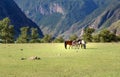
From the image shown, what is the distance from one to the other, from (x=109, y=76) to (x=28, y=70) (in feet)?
21.3

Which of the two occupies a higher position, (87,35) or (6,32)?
(6,32)

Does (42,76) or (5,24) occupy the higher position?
(5,24)

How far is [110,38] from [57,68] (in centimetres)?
15654

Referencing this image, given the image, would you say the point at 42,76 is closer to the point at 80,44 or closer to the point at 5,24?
the point at 80,44

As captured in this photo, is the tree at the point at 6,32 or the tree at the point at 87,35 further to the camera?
the tree at the point at 87,35

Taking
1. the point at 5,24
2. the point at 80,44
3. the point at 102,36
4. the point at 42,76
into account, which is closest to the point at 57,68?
the point at 42,76

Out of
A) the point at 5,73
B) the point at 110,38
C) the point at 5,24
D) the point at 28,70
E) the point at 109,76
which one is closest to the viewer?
the point at 109,76

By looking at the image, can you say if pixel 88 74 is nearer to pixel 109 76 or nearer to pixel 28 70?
pixel 109 76

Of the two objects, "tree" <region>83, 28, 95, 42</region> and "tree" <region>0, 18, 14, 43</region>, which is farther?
"tree" <region>83, 28, 95, 42</region>

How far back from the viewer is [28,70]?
91.9 ft

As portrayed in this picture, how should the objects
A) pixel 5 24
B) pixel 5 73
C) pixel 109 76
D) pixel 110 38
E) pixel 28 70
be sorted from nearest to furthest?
pixel 109 76 → pixel 5 73 → pixel 28 70 → pixel 5 24 → pixel 110 38

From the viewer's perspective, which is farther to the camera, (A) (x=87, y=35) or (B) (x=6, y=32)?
(A) (x=87, y=35)

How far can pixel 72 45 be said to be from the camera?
209ft

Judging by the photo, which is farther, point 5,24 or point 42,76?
point 5,24
